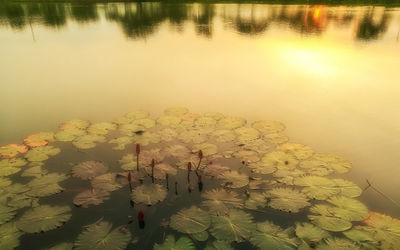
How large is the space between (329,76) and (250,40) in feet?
18.4

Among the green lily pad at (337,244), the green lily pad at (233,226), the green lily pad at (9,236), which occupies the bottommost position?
the green lily pad at (337,244)

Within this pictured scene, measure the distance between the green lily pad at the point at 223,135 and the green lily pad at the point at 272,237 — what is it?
80.7 inches

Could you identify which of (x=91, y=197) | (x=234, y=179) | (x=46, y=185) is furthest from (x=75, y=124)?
(x=234, y=179)

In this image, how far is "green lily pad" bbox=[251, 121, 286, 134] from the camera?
5.49m

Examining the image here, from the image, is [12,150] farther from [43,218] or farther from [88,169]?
Answer: [43,218]

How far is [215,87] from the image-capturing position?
7.93 meters

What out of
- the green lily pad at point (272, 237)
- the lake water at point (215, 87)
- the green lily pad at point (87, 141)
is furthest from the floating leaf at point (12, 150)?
the green lily pad at point (272, 237)

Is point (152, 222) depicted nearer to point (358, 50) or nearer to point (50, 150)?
point (50, 150)

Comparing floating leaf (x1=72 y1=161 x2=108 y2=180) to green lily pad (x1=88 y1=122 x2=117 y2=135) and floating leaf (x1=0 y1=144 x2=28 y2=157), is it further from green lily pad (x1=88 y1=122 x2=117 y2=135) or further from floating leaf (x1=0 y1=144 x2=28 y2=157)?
floating leaf (x1=0 y1=144 x2=28 y2=157)

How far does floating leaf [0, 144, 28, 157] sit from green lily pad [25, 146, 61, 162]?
168mm

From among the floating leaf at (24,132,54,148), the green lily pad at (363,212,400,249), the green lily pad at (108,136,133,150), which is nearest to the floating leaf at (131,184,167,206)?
the green lily pad at (108,136,133,150)

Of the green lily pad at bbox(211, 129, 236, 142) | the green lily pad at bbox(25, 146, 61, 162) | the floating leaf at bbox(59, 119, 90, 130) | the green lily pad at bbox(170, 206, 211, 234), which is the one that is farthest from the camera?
the floating leaf at bbox(59, 119, 90, 130)

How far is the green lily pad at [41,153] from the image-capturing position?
4.60 m

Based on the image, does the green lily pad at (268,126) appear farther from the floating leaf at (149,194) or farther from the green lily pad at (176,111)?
the floating leaf at (149,194)
